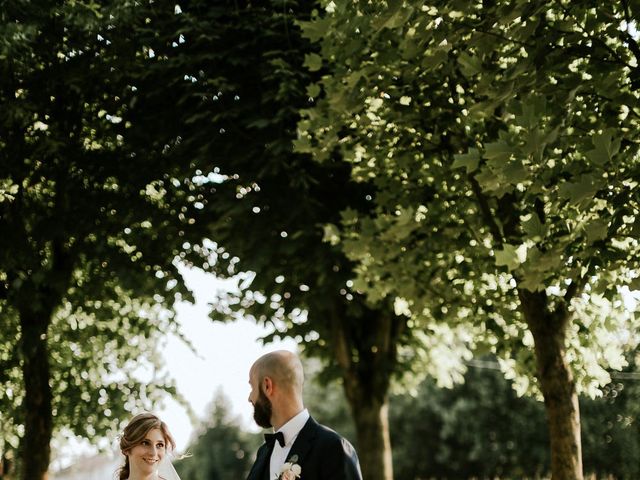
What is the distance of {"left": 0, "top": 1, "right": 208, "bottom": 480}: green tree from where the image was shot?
502 inches

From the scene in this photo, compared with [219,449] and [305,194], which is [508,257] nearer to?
[305,194]

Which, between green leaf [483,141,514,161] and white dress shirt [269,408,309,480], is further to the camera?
green leaf [483,141,514,161]

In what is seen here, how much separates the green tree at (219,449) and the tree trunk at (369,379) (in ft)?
242

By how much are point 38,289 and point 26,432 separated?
8.11 feet

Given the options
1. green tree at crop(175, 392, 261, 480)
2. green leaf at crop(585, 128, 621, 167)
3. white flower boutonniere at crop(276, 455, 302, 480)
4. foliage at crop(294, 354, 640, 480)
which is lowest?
white flower boutonniere at crop(276, 455, 302, 480)

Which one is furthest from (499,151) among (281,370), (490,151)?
(281,370)

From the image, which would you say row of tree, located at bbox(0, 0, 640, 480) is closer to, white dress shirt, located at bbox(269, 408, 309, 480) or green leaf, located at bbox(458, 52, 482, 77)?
green leaf, located at bbox(458, 52, 482, 77)

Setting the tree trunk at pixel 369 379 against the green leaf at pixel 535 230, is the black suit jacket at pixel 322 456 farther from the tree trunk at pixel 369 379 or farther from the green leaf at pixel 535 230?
the tree trunk at pixel 369 379

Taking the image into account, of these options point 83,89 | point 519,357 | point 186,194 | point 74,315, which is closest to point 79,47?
point 83,89

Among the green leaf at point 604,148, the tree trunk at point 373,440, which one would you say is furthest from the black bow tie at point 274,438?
the tree trunk at point 373,440

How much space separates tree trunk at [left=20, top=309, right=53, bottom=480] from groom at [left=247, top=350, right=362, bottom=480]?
949 centimetres

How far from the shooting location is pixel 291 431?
5.10 meters

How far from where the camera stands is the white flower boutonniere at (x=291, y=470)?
16.1 ft

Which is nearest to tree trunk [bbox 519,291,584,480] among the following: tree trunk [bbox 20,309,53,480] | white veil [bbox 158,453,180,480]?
white veil [bbox 158,453,180,480]
